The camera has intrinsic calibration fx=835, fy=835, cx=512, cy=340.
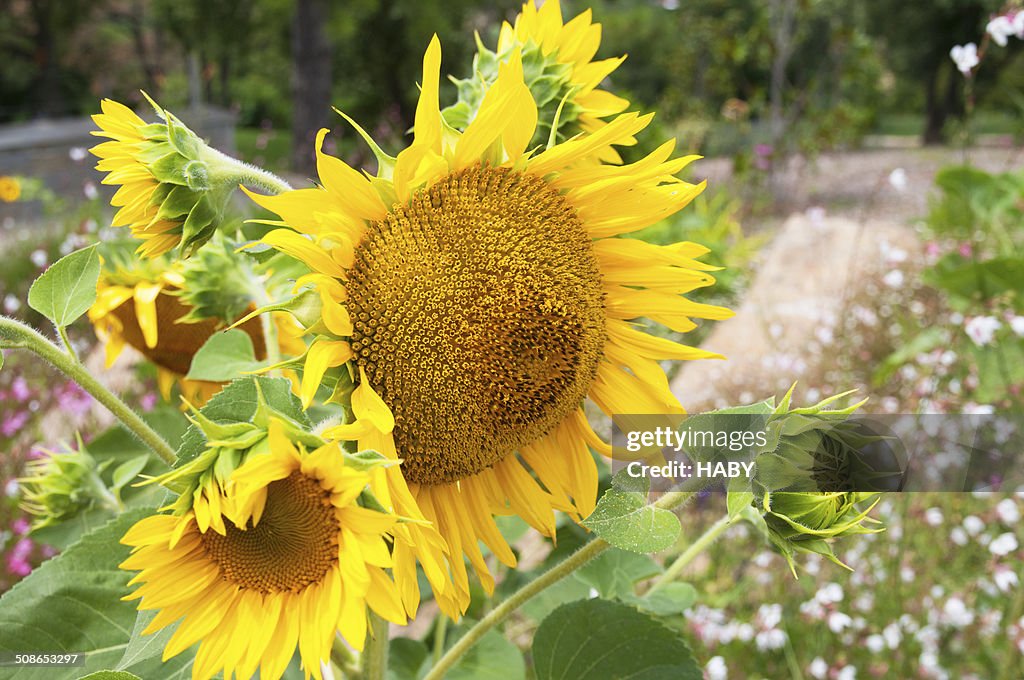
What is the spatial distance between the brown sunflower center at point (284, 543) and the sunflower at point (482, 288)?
1.9 inches

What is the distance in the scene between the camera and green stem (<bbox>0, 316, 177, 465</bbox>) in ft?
2.00

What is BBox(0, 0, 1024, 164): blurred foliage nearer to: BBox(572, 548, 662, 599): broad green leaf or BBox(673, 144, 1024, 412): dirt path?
BBox(673, 144, 1024, 412): dirt path

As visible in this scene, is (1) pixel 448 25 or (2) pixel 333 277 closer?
(2) pixel 333 277

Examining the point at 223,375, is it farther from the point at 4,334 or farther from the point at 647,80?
the point at 647,80

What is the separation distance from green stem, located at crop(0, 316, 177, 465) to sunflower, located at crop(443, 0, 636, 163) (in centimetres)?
36

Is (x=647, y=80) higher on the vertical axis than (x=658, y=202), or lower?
lower

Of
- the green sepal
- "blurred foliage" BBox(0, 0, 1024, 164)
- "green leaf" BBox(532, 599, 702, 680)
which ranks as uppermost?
the green sepal

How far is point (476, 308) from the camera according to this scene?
0.57 meters

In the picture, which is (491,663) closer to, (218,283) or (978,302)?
(218,283)

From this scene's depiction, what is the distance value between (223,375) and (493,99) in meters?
0.44

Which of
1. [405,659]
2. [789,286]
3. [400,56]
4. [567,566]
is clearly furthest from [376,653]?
[400,56]

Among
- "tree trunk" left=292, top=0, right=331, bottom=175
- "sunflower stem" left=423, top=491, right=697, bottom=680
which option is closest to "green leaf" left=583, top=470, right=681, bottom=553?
"sunflower stem" left=423, top=491, right=697, bottom=680

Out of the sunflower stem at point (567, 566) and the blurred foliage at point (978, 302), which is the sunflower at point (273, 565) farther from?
the blurred foliage at point (978, 302)

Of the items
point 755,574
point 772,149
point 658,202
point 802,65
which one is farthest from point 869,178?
point 658,202
